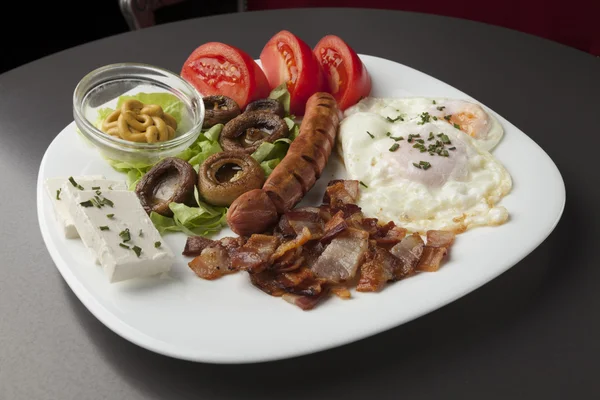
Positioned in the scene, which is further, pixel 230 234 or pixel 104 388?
pixel 230 234

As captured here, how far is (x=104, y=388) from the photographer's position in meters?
2.50

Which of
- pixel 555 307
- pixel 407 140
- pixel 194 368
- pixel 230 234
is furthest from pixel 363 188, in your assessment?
pixel 194 368

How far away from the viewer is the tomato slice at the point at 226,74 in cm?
404

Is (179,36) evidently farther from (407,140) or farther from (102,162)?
(407,140)

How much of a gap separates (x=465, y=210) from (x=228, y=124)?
1327 mm

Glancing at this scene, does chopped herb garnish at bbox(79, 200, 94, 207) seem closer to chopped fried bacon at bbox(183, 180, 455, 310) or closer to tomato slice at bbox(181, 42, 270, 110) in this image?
chopped fried bacon at bbox(183, 180, 455, 310)

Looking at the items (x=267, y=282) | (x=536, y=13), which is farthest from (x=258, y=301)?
(x=536, y=13)

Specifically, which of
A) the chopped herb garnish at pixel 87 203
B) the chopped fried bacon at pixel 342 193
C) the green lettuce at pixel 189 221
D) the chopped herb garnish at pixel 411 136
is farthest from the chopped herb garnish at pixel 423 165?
the chopped herb garnish at pixel 87 203

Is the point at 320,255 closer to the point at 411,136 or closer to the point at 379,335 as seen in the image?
the point at 379,335

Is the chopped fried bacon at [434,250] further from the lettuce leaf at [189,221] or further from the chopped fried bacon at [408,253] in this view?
the lettuce leaf at [189,221]

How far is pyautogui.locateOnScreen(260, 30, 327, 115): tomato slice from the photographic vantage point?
4023 mm

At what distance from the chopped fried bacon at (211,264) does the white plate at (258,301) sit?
0.03m

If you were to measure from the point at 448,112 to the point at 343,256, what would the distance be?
53.9 inches

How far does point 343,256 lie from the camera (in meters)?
2.92
